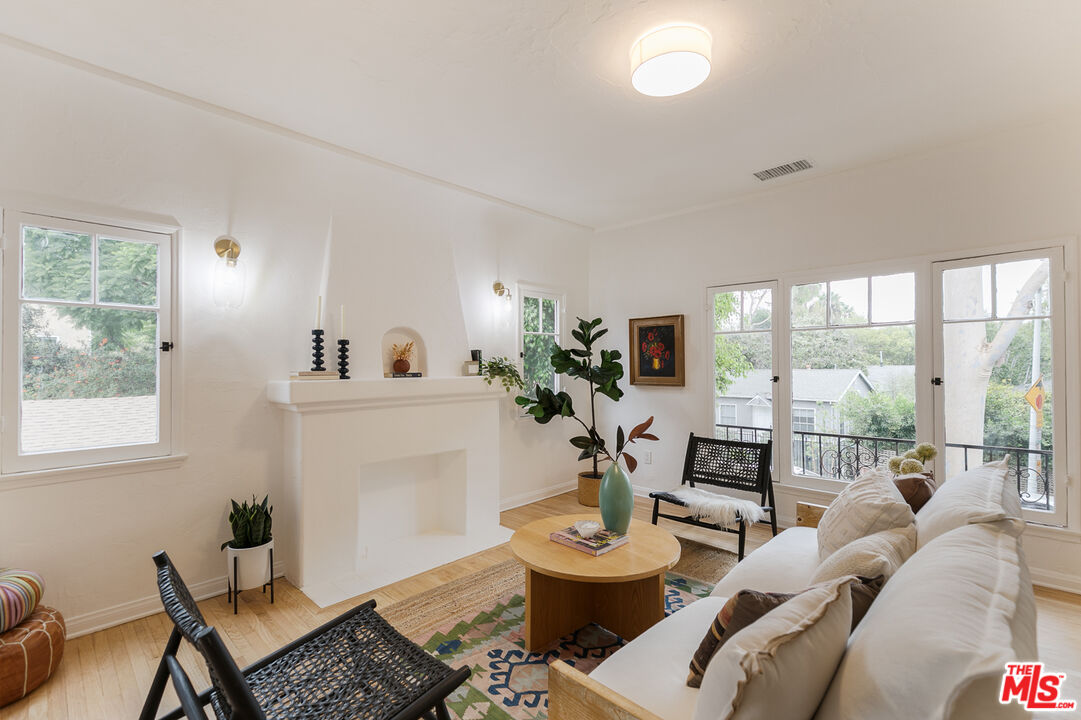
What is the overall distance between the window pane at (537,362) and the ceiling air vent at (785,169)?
7.46ft

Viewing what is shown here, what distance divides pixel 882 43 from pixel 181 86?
351 centimetres

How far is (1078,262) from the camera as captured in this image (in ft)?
9.38

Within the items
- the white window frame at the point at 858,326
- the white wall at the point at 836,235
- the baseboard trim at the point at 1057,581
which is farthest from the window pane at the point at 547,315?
the baseboard trim at the point at 1057,581

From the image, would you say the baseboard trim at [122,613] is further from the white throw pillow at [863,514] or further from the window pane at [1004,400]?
the window pane at [1004,400]

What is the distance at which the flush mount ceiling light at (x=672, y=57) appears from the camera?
82.2 inches

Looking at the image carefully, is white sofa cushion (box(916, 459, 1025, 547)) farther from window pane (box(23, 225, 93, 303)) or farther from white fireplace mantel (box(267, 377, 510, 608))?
window pane (box(23, 225, 93, 303))

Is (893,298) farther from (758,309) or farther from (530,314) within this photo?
(530,314)

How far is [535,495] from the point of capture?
4711mm

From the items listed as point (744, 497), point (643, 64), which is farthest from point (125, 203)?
point (744, 497)

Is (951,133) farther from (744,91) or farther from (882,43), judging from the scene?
(744,91)

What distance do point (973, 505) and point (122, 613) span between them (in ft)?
12.1

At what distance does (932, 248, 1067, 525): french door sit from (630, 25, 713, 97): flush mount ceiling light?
96.9 inches

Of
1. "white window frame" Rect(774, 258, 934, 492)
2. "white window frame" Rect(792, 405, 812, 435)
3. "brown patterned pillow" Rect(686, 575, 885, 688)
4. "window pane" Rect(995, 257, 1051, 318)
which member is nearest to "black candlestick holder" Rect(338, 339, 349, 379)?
"brown patterned pillow" Rect(686, 575, 885, 688)

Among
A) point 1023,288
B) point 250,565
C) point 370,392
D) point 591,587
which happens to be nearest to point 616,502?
point 591,587
